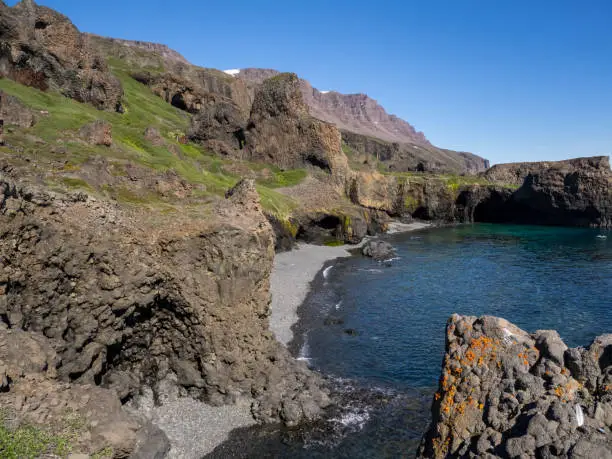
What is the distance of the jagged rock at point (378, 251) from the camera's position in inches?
2849

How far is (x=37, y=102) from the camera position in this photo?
4766 cm

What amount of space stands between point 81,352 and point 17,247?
5.85 m

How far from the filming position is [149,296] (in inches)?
896

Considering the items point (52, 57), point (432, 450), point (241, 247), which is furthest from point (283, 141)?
point (432, 450)

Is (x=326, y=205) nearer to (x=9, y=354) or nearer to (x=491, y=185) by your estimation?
(x=9, y=354)

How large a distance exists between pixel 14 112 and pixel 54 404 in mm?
30239

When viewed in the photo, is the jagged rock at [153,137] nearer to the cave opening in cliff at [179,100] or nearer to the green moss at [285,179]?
the green moss at [285,179]

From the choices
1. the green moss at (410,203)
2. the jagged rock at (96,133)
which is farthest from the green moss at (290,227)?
the green moss at (410,203)

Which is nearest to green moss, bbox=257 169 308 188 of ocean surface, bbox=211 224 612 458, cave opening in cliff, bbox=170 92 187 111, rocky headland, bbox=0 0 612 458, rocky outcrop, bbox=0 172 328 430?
ocean surface, bbox=211 224 612 458

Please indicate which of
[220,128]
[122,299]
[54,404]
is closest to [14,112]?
[122,299]

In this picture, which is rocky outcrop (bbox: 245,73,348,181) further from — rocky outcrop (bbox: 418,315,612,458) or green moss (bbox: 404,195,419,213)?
rocky outcrop (bbox: 418,315,612,458)

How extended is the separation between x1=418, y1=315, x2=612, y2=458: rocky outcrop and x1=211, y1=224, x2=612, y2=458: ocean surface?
11312mm

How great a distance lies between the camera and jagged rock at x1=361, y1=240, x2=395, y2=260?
72375 mm

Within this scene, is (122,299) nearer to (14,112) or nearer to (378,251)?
(14,112)
